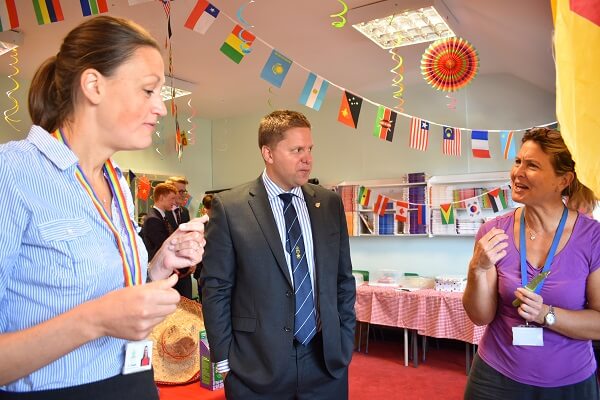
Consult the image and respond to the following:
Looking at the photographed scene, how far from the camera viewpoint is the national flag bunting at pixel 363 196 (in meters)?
6.11

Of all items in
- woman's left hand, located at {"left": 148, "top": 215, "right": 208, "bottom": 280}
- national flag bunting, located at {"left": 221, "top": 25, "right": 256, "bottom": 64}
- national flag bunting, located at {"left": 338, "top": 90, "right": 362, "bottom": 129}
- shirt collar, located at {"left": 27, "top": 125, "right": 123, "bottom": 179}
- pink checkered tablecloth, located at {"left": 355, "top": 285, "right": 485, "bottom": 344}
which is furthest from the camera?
pink checkered tablecloth, located at {"left": 355, "top": 285, "right": 485, "bottom": 344}

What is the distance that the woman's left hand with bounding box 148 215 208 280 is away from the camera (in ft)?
3.51

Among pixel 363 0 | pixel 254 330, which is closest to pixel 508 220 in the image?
pixel 254 330

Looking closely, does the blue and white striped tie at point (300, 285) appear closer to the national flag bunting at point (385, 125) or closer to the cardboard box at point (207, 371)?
the cardboard box at point (207, 371)

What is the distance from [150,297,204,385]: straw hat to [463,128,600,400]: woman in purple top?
2349 millimetres

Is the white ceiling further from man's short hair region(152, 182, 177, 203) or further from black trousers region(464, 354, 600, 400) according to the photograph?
black trousers region(464, 354, 600, 400)

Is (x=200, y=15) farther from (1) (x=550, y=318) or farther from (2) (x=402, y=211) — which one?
(2) (x=402, y=211)

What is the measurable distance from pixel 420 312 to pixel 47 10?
4035 mm

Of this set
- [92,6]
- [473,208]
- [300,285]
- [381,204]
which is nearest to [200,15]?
[92,6]

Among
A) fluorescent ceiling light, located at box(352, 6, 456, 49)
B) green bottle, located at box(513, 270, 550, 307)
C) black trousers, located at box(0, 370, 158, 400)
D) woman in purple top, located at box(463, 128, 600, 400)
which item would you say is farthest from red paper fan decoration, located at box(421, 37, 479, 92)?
black trousers, located at box(0, 370, 158, 400)

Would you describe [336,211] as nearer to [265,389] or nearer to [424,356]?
→ [265,389]

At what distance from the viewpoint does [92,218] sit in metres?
0.88

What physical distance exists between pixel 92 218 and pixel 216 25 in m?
3.54

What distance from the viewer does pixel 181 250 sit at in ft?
3.53
